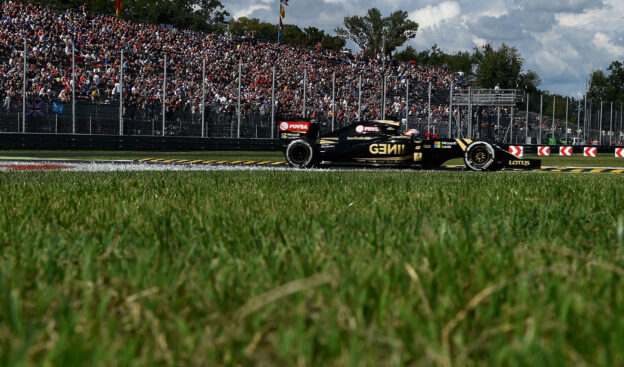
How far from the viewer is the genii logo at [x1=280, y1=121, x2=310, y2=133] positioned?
18.5m

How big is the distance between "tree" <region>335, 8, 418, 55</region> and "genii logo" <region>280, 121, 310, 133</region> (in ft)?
344

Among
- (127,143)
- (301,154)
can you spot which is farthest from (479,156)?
(127,143)

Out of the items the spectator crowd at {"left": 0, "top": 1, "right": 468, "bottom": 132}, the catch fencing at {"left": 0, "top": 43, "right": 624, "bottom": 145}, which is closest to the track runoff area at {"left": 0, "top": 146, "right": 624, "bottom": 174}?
the catch fencing at {"left": 0, "top": 43, "right": 624, "bottom": 145}

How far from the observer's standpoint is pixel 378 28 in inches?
4786

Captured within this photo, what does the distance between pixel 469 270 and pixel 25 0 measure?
58735 mm

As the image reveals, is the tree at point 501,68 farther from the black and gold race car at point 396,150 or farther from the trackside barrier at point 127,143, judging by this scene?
the black and gold race car at point 396,150

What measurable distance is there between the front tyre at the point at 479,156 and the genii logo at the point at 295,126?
14.9 ft

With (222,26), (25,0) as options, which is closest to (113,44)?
(25,0)

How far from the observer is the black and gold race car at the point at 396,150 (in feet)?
57.3

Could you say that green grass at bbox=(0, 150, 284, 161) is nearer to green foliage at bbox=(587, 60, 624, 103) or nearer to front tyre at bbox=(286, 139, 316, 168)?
front tyre at bbox=(286, 139, 316, 168)

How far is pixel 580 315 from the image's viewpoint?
1750 millimetres

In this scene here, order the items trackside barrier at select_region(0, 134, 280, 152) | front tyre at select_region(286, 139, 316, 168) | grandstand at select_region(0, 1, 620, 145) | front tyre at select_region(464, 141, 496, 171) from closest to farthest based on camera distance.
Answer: front tyre at select_region(464, 141, 496, 171)
front tyre at select_region(286, 139, 316, 168)
trackside barrier at select_region(0, 134, 280, 152)
grandstand at select_region(0, 1, 620, 145)

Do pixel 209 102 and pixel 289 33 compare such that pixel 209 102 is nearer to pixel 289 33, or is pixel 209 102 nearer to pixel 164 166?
pixel 164 166

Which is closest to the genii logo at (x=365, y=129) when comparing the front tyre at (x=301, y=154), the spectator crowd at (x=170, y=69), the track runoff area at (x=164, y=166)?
the track runoff area at (x=164, y=166)
